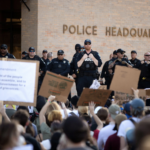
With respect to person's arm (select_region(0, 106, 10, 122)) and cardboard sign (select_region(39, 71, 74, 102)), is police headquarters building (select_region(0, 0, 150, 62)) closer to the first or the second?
cardboard sign (select_region(39, 71, 74, 102))

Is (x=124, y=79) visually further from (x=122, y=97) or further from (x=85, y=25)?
(x=85, y=25)

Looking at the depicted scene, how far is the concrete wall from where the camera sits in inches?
507

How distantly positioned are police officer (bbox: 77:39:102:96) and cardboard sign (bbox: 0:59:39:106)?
9.72 ft

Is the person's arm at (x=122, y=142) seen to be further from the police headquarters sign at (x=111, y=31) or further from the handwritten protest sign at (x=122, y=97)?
the police headquarters sign at (x=111, y=31)

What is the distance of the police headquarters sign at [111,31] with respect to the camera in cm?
1315

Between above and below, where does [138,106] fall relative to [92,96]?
above

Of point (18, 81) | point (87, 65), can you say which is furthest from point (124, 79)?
point (87, 65)

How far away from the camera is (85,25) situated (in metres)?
13.3

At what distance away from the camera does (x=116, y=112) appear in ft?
13.3

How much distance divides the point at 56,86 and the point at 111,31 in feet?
30.1

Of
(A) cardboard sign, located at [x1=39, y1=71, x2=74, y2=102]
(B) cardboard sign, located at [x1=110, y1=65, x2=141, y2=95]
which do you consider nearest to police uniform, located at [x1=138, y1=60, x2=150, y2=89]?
(B) cardboard sign, located at [x1=110, y1=65, x2=141, y2=95]

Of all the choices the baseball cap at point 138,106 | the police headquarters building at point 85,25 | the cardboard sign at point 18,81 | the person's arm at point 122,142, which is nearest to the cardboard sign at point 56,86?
the cardboard sign at point 18,81

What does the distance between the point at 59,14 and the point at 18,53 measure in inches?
131

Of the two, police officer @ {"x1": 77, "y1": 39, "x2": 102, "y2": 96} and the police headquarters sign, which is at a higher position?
the police headquarters sign
